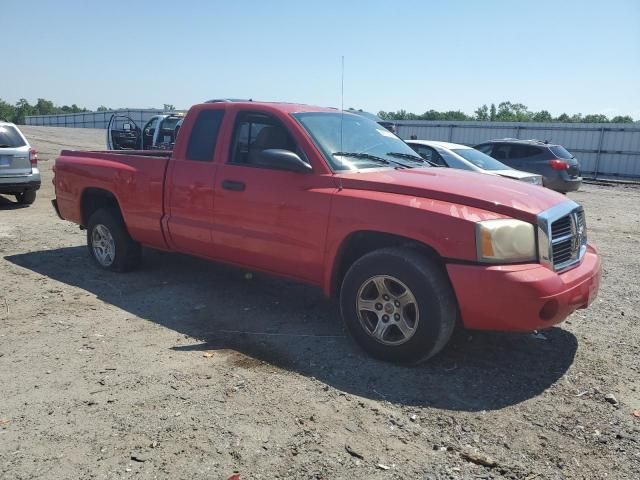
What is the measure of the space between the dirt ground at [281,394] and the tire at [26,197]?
6.45 m

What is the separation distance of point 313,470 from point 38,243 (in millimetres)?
6604

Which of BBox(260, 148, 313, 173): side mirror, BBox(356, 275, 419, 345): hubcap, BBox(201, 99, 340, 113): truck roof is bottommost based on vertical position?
BBox(356, 275, 419, 345): hubcap

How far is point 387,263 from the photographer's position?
3.94 m

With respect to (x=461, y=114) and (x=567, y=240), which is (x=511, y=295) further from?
(x=461, y=114)

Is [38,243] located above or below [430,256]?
below

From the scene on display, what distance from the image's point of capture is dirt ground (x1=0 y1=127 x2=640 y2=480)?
2932 millimetres

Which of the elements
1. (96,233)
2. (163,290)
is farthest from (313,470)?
(96,233)

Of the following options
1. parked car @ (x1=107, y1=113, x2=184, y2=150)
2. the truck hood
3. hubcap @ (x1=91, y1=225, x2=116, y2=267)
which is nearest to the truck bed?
hubcap @ (x1=91, y1=225, x2=116, y2=267)

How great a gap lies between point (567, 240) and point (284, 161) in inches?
87.5

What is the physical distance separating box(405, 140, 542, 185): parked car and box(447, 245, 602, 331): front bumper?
6.11m

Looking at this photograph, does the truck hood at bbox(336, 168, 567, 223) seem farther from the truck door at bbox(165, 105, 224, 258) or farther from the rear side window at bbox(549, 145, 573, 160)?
the rear side window at bbox(549, 145, 573, 160)

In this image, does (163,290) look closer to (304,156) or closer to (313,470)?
(304,156)

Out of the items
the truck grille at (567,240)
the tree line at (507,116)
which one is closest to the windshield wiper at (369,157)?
the truck grille at (567,240)

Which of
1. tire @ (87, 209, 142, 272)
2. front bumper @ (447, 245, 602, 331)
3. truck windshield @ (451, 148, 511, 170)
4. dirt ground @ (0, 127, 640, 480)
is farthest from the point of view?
truck windshield @ (451, 148, 511, 170)
